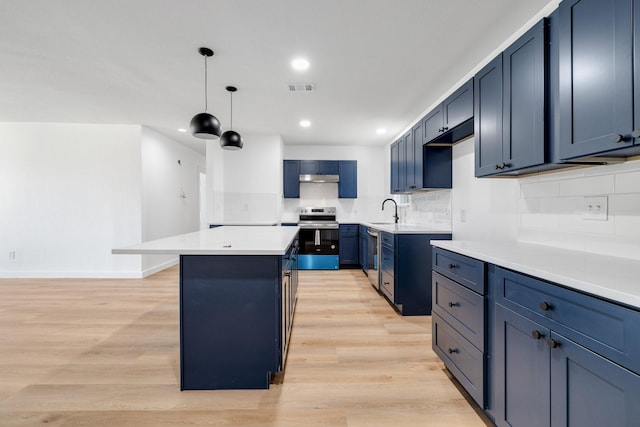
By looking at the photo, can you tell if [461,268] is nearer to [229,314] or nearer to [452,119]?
[229,314]

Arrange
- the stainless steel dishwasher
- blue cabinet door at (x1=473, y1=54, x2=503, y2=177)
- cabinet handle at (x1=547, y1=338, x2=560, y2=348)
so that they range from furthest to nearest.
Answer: the stainless steel dishwasher
blue cabinet door at (x1=473, y1=54, x2=503, y2=177)
cabinet handle at (x1=547, y1=338, x2=560, y2=348)

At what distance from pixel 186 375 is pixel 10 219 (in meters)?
4.96

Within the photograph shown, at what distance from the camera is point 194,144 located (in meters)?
5.75

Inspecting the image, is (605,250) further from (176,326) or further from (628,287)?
(176,326)

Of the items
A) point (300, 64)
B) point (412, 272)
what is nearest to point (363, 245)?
point (412, 272)

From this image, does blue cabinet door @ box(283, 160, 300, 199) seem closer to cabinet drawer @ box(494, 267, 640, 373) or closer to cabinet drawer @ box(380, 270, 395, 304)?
cabinet drawer @ box(380, 270, 395, 304)

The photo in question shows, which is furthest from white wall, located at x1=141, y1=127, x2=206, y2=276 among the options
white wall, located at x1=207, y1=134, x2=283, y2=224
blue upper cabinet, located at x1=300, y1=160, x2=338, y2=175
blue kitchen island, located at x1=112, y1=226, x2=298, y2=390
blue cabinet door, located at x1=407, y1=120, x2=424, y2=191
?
blue cabinet door, located at x1=407, y1=120, x2=424, y2=191

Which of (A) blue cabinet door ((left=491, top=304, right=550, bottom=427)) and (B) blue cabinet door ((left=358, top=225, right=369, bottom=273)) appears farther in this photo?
(B) blue cabinet door ((left=358, top=225, right=369, bottom=273))

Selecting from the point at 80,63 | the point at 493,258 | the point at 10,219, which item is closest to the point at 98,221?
the point at 10,219

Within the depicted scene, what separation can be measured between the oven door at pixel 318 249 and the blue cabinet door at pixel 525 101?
11.2 feet

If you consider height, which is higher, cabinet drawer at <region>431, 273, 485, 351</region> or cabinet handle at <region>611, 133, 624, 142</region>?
cabinet handle at <region>611, 133, 624, 142</region>

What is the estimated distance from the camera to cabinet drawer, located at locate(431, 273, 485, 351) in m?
1.48

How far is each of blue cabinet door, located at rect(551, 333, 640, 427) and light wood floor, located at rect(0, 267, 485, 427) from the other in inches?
26.8

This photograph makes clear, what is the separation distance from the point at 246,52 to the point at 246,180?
2835 mm
